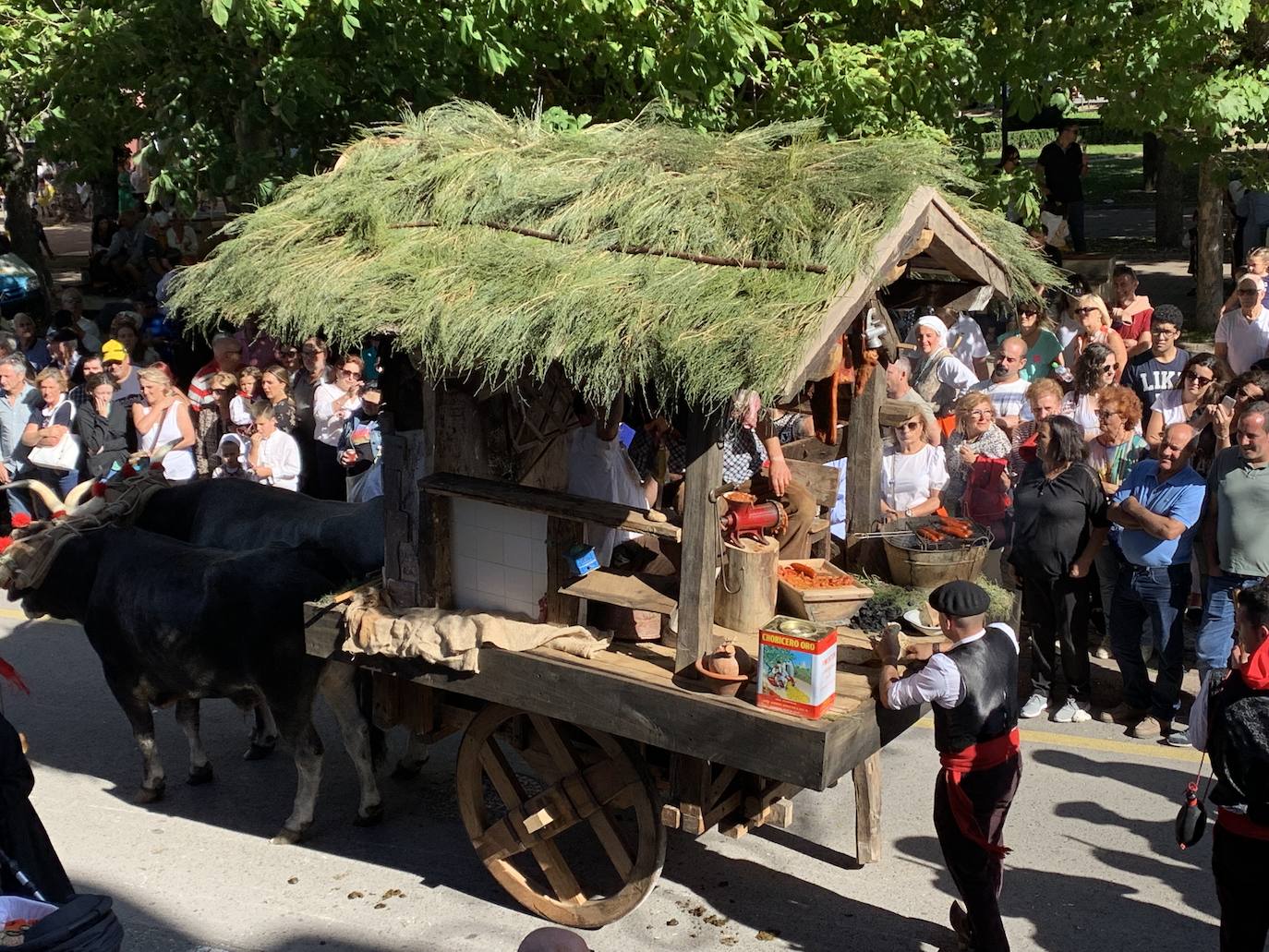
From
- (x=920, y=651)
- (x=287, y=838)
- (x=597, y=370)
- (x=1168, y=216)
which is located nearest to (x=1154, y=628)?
(x=920, y=651)

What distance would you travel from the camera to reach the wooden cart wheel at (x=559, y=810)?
601 cm

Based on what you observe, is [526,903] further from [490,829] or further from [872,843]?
[872,843]

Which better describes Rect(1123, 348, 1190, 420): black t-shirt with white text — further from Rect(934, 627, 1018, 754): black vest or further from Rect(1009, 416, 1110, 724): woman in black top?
Rect(934, 627, 1018, 754): black vest

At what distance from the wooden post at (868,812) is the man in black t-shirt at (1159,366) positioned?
13.7 feet

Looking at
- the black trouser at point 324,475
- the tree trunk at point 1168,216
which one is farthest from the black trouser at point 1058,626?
the tree trunk at point 1168,216

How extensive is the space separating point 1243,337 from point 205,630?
25.2 feet

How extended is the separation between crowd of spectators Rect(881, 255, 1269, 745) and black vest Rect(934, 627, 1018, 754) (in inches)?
63.7

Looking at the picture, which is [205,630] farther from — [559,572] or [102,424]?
[102,424]

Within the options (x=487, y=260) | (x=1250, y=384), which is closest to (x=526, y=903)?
(x=487, y=260)

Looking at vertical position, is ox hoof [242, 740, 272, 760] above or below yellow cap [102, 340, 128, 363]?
below

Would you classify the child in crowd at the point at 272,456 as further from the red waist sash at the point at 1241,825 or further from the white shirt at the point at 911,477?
the red waist sash at the point at 1241,825

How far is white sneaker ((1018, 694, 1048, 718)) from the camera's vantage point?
325 inches

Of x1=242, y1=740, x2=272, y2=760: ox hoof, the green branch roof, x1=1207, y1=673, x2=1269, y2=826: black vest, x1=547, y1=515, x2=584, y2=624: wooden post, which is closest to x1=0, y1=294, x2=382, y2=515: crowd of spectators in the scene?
x1=242, y1=740, x2=272, y2=760: ox hoof

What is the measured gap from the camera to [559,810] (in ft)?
20.4
